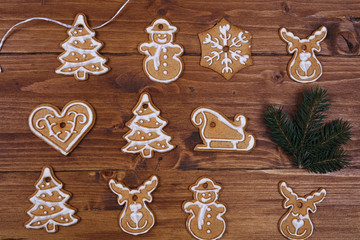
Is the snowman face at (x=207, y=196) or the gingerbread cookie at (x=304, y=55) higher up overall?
the gingerbread cookie at (x=304, y=55)

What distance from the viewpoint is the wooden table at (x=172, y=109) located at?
788 millimetres

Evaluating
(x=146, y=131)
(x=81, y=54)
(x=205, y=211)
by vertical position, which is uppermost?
(x=81, y=54)

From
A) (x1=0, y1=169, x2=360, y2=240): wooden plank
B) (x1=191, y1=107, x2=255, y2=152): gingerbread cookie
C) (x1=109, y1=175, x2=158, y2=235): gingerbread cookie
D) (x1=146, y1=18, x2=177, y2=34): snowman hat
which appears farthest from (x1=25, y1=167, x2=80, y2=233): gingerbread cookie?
(x1=146, y1=18, x2=177, y2=34): snowman hat

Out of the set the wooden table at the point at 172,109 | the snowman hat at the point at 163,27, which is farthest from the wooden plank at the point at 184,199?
the snowman hat at the point at 163,27

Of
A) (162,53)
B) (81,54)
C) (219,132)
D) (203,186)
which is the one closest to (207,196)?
(203,186)

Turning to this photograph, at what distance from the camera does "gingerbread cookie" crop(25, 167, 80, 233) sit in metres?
0.77

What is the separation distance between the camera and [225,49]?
32.9 inches

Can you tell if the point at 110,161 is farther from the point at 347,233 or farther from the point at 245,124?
the point at 347,233

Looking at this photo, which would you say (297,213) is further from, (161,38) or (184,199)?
(161,38)

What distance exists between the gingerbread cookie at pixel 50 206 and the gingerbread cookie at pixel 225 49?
21.9 inches

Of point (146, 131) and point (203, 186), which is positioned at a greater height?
point (146, 131)

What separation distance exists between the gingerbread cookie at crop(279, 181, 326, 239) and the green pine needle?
3.4 inches

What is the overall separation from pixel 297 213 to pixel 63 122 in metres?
0.75

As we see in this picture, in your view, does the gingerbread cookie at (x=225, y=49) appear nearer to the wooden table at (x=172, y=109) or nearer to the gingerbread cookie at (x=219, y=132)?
the wooden table at (x=172, y=109)
